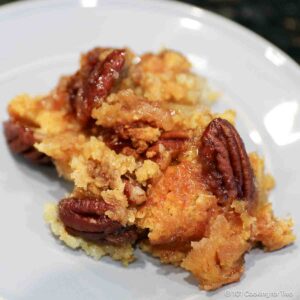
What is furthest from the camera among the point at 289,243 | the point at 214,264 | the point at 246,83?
the point at 246,83

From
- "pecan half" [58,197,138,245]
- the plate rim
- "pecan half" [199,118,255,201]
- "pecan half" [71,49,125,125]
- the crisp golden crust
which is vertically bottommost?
"pecan half" [58,197,138,245]

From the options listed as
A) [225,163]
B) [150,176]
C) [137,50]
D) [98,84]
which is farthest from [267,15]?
[150,176]

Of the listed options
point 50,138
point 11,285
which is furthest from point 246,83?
point 11,285

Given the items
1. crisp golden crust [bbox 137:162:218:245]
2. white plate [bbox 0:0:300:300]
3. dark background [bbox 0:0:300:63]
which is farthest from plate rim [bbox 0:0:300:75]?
crisp golden crust [bbox 137:162:218:245]

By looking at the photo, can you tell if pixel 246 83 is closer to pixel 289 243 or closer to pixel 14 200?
pixel 289 243

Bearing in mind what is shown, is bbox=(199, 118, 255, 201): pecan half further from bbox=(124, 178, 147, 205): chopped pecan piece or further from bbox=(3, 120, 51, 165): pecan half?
bbox=(3, 120, 51, 165): pecan half

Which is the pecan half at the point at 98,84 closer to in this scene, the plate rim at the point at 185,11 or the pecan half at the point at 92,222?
the pecan half at the point at 92,222

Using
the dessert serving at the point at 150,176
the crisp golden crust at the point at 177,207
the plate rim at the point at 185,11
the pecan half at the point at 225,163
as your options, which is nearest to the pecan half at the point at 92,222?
the dessert serving at the point at 150,176
